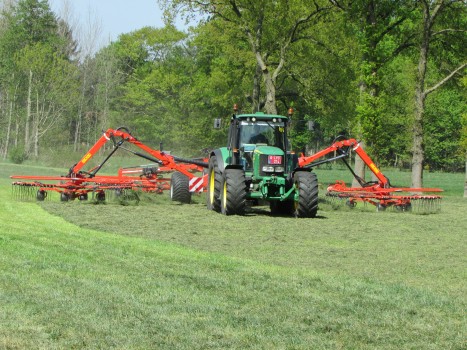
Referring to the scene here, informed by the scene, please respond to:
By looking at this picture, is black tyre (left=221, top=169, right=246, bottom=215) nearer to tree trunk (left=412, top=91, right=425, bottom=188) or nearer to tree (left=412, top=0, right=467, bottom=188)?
tree (left=412, top=0, right=467, bottom=188)

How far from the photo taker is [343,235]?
1631 centimetres

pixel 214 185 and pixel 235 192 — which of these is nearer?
pixel 235 192

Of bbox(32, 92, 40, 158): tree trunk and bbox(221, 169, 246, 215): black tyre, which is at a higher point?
bbox(32, 92, 40, 158): tree trunk

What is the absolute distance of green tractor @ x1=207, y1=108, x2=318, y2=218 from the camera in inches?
809

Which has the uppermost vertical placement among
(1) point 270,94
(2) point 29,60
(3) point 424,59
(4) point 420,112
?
(2) point 29,60

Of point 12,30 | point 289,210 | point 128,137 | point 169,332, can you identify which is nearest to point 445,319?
point 169,332

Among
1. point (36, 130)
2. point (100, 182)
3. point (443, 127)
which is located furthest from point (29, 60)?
point (100, 182)

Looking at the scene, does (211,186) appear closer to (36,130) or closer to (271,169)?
(271,169)

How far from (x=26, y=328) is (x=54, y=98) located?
226 ft

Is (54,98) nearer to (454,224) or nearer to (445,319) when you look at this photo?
(454,224)

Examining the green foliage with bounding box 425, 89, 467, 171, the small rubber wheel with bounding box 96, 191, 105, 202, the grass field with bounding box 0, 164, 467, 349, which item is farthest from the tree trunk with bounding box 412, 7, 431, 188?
the green foliage with bounding box 425, 89, 467, 171

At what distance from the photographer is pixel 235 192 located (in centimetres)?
2048

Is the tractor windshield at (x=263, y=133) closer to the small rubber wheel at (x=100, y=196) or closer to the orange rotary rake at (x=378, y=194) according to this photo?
the orange rotary rake at (x=378, y=194)

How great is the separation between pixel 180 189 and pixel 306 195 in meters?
5.51
